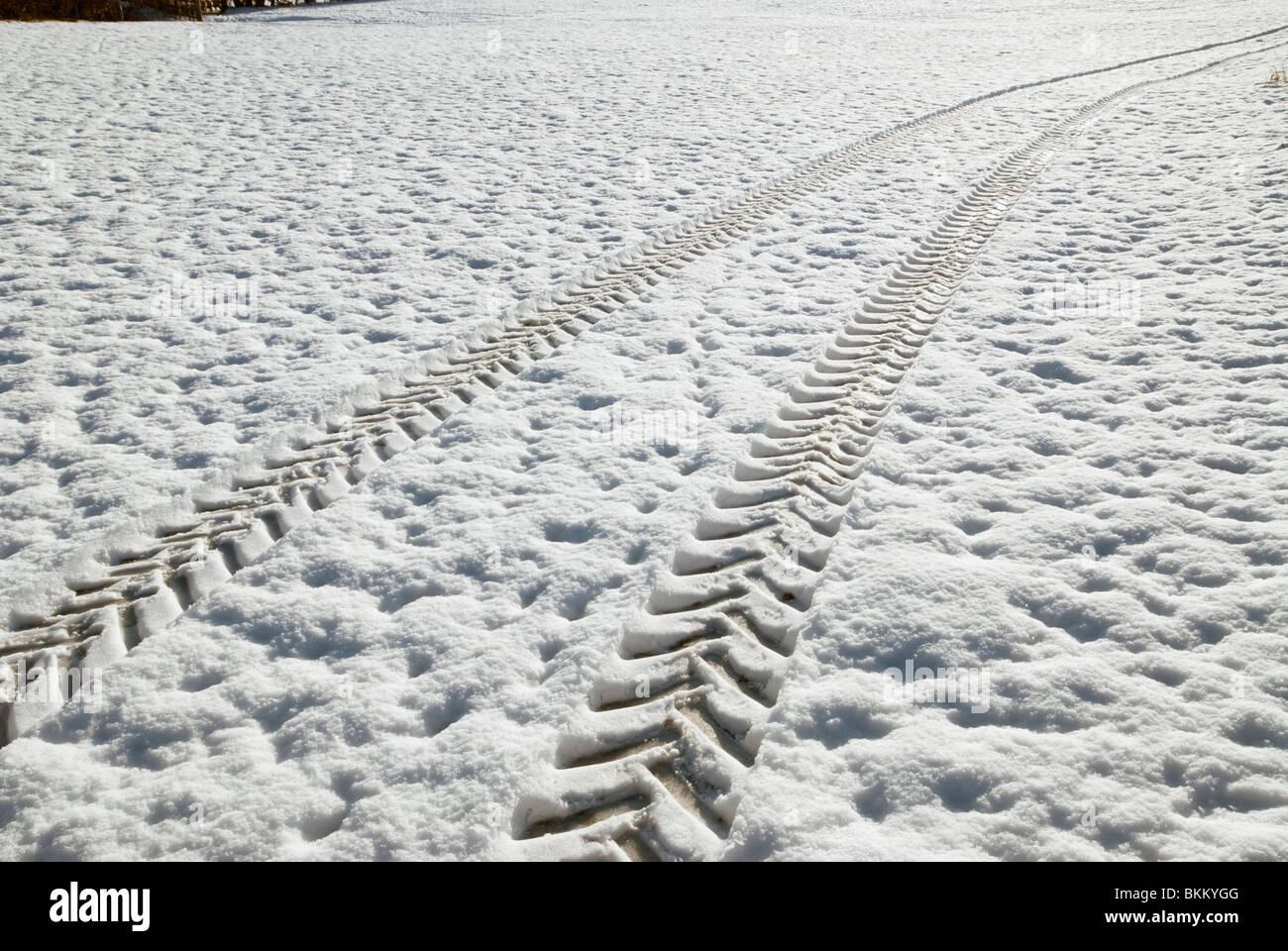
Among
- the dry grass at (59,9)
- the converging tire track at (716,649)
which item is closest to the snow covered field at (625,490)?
the converging tire track at (716,649)

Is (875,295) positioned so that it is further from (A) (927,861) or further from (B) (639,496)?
(A) (927,861)

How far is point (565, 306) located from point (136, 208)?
408cm

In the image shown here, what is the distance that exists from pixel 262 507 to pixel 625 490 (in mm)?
1473

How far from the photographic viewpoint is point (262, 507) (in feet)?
10.8

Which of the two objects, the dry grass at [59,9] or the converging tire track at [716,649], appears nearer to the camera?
the converging tire track at [716,649]

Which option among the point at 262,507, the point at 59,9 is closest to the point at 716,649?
the point at 262,507

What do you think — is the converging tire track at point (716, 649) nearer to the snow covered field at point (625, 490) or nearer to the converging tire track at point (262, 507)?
the snow covered field at point (625, 490)

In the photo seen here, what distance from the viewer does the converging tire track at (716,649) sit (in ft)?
6.93

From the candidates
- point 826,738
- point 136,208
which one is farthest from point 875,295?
point 136,208

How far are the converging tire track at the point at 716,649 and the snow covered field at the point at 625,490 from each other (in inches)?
1.8

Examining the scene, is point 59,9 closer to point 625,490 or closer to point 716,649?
point 625,490

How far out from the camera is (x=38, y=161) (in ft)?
24.9
